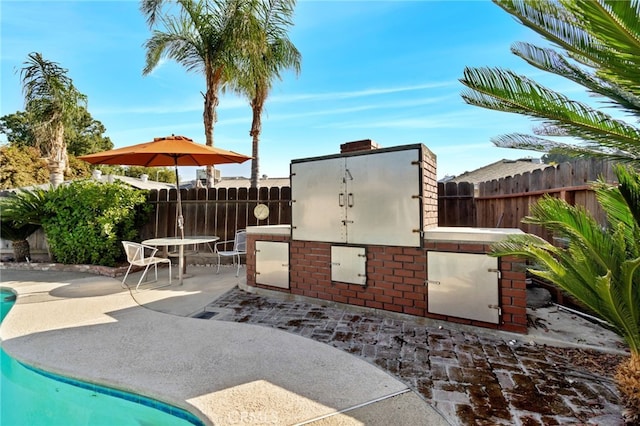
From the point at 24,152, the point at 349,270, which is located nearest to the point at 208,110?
the point at 349,270

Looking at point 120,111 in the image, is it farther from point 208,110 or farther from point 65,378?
point 65,378

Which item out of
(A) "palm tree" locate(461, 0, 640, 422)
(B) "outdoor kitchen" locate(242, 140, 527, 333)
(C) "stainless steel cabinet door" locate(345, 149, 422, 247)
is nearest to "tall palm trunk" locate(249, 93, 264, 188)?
(B) "outdoor kitchen" locate(242, 140, 527, 333)

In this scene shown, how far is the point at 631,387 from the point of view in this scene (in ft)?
6.05

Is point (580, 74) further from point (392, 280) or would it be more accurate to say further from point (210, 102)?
point (210, 102)

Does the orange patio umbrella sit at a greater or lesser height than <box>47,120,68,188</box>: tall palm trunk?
lesser

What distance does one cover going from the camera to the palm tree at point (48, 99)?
8375 mm

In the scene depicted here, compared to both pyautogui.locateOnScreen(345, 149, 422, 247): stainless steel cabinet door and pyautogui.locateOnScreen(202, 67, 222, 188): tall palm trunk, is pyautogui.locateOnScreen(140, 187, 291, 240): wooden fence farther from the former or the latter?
pyautogui.locateOnScreen(345, 149, 422, 247): stainless steel cabinet door

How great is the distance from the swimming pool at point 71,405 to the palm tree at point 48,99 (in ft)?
28.1

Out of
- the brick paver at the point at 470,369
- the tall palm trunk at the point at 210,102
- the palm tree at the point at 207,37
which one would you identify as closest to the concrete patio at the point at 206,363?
the brick paver at the point at 470,369

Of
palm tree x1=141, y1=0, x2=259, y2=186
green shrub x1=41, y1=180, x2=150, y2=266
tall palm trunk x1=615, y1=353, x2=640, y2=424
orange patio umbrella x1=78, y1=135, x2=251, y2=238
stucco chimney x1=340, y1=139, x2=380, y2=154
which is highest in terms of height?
palm tree x1=141, y1=0, x2=259, y2=186

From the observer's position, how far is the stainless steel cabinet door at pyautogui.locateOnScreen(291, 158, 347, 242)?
13.4 ft

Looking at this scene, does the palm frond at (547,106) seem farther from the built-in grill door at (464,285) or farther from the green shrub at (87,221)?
the green shrub at (87,221)

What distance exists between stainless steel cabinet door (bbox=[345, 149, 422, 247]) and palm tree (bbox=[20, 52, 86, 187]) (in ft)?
30.6

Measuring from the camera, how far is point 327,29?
283 inches
